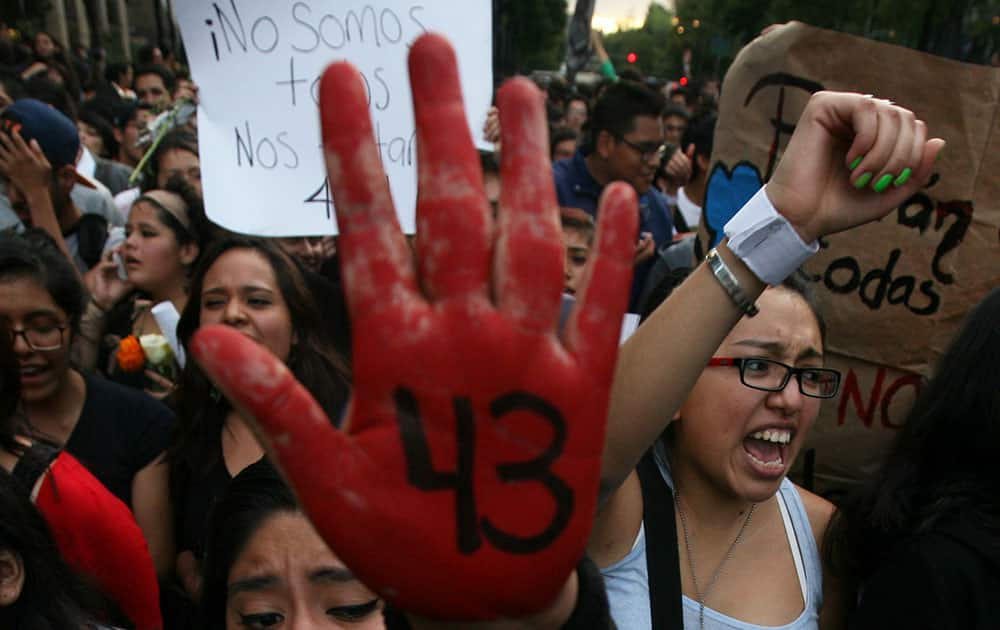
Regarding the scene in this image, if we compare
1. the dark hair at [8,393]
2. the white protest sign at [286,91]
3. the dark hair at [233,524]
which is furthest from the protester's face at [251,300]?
the dark hair at [233,524]

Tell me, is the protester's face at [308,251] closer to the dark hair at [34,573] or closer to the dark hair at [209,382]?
the dark hair at [209,382]

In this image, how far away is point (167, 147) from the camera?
4875 mm

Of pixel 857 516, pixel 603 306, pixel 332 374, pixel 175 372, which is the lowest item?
pixel 175 372

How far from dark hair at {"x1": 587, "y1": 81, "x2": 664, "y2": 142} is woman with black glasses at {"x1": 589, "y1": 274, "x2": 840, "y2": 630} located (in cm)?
311

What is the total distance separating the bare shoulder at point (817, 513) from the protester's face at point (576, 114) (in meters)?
9.31

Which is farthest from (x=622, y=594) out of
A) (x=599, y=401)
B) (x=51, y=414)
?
(x=51, y=414)

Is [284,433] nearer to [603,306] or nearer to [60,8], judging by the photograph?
[603,306]

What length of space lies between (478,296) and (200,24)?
7.37 feet

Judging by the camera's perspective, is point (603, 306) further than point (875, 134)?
No

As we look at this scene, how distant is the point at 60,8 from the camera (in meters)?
22.1

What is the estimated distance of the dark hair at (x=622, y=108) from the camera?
16.0 ft

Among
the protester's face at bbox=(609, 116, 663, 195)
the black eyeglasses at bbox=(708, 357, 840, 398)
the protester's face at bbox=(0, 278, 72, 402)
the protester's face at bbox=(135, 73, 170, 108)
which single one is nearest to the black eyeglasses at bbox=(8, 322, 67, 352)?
the protester's face at bbox=(0, 278, 72, 402)

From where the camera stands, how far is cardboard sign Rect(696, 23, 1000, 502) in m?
2.40

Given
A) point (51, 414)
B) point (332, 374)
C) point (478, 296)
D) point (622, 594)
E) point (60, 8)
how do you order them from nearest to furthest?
point (478, 296) < point (622, 594) < point (51, 414) < point (332, 374) < point (60, 8)
